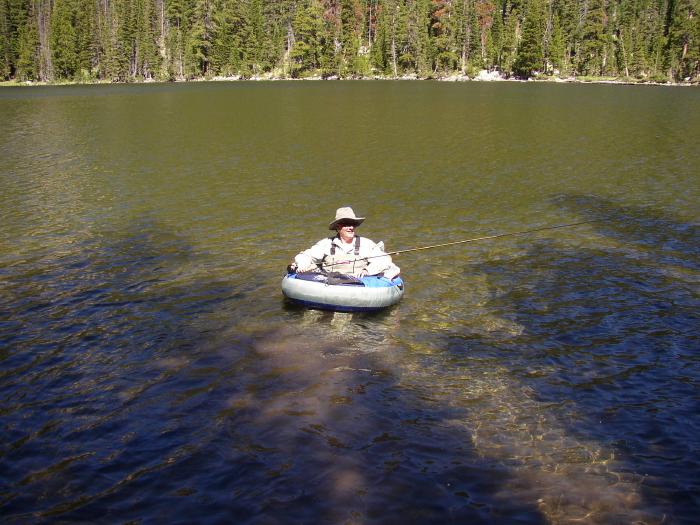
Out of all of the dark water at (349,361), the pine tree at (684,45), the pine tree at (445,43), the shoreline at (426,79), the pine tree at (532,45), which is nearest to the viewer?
the dark water at (349,361)

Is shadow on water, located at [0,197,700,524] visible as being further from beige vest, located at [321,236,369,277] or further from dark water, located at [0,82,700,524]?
beige vest, located at [321,236,369,277]

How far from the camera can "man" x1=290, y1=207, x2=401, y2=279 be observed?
1320 cm

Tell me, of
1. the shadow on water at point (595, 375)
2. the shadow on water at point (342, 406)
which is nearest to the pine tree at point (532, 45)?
the shadow on water at point (595, 375)

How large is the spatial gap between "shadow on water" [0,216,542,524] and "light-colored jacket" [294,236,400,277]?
1215 mm

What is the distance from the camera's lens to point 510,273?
1557 centimetres

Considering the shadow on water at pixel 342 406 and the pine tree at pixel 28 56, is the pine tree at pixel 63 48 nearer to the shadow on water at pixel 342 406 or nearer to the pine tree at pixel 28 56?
the pine tree at pixel 28 56

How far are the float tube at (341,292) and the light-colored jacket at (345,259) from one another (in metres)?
0.40

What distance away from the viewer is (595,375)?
33.5 feet

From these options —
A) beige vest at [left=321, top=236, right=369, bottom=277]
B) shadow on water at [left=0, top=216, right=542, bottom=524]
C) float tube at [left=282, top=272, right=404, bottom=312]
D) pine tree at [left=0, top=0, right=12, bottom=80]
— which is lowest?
shadow on water at [left=0, top=216, right=542, bottom=524]

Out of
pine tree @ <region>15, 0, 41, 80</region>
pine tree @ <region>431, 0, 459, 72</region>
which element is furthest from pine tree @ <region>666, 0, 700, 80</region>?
pine tree @ <region>15, 0, 41, 80</region>

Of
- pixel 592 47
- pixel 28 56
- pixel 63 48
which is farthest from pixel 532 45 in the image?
pixel 28 56

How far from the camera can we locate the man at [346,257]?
13203mm

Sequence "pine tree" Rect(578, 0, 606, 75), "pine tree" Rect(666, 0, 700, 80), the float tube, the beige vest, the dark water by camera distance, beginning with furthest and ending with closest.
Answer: "pine tree" Rect(578, 0, 606, 75), "pine tree" Rect(666, 0, 700, 80), the beige vest, the float tube, the dark water

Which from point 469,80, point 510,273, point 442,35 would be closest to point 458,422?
point 510,273
